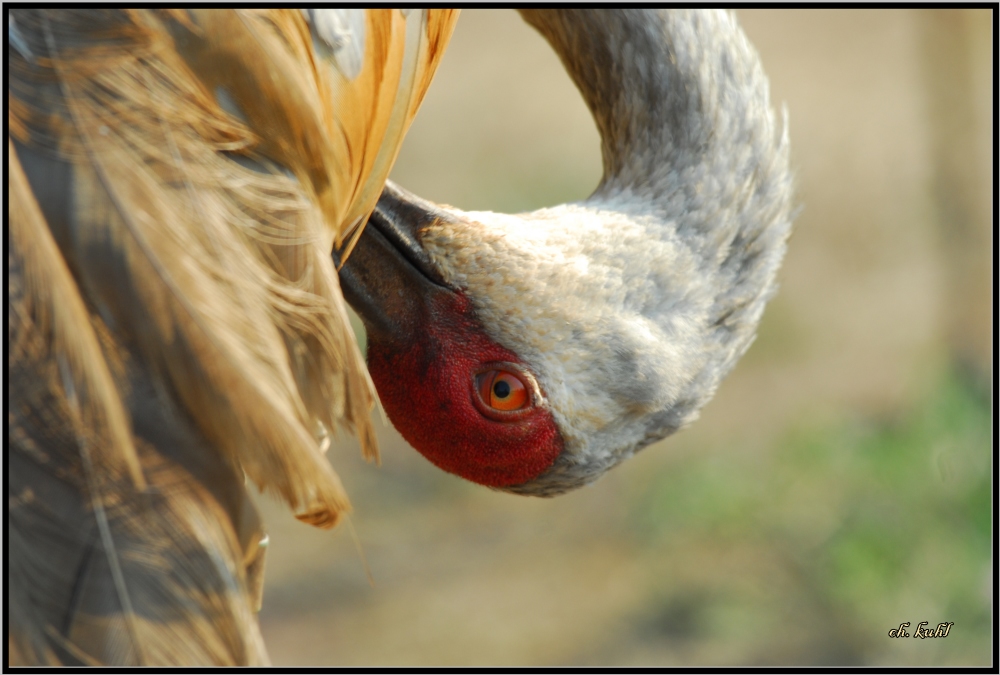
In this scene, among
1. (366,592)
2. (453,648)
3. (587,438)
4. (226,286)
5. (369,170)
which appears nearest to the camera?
(226,286)

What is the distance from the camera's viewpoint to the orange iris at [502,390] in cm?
173

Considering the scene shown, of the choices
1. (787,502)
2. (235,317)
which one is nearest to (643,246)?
(235,317)

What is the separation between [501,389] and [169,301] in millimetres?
644

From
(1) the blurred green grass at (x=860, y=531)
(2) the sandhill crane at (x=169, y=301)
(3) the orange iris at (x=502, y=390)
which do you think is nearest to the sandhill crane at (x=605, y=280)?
(3) the orange iris at (x=502, y=390)

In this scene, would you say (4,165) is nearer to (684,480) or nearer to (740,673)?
(740,673)

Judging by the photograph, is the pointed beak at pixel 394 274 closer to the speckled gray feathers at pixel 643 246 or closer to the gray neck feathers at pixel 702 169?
the speckled gray feathers at pixel 643 246

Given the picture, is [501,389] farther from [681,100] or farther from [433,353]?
[681,100]

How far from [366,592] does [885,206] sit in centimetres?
399

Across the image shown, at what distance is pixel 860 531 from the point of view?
13.2 ft

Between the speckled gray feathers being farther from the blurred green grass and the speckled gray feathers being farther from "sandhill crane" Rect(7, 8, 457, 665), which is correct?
the blurred green grass

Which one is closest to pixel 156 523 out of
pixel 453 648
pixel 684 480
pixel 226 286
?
pixel 226 286

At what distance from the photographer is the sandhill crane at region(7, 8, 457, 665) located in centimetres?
121

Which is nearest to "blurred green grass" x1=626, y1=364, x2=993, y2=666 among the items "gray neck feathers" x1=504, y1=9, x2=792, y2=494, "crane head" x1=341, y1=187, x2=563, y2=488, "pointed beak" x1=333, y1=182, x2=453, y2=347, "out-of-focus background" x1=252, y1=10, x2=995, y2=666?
"out-of-focus background" x1=252, y1=10, x2=995, y2=666

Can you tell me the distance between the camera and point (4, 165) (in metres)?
1.19
